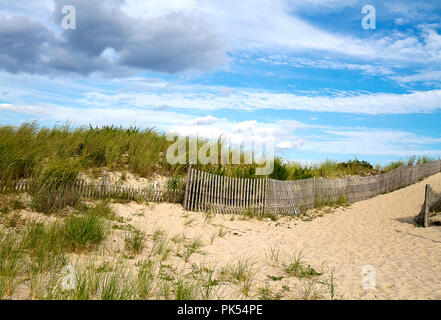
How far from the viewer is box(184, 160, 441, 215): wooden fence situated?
12.5 meters

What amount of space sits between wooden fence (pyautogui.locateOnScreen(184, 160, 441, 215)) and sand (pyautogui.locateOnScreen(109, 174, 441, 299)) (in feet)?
2.19

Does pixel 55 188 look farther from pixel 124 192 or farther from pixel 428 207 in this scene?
pixel 428 207

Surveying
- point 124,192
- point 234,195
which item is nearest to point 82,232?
point 124,192

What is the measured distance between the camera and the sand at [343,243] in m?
6.47

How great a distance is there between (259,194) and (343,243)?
13.4 feet

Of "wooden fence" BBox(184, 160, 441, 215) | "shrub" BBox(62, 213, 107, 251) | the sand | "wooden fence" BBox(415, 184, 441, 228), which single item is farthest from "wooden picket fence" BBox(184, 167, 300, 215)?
"shrub" BBox(62, 213, 107, 251)

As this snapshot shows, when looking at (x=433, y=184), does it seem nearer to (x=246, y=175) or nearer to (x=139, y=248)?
(x=246, y=175)

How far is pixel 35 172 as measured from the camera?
10266mm

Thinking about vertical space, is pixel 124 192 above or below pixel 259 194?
above

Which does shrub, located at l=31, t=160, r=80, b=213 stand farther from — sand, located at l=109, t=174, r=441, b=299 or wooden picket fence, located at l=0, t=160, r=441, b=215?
sand, located at l=109, t=174, r=441, b=299

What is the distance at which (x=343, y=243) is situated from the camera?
9945 millimetres

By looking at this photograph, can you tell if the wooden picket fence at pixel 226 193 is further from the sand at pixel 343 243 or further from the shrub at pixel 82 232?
the shrub at pixel 82 232
